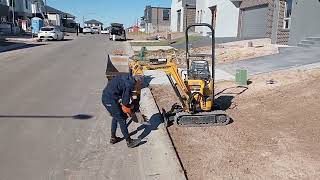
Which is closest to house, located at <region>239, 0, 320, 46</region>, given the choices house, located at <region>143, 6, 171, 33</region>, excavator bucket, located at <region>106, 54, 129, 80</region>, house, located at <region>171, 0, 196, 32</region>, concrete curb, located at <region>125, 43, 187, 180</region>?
excavator bucket, located at <region>106, 54, 129, 80</region>

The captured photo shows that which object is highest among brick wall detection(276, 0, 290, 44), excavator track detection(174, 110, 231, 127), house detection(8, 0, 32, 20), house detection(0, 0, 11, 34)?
house detection(8, 0, 32, 20)

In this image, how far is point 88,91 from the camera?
38.5 ft

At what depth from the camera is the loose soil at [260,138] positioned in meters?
5.50

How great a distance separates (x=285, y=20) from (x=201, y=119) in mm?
17091

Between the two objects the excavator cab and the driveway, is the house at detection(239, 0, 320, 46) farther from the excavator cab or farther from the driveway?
the excavator cab

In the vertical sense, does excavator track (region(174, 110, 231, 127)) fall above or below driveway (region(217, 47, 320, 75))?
below

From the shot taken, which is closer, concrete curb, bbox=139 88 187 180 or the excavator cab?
concrete curb, bbox=139 88 187 180

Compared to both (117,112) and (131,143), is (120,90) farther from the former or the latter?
(131,143)

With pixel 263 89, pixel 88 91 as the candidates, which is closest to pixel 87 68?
pixel 88 91

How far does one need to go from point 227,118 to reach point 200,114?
1.91 feet

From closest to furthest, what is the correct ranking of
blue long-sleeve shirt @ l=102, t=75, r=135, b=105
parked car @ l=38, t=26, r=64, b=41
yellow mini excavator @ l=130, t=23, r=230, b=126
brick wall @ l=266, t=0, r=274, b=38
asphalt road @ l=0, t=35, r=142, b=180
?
asphalt road @ l=0, t=35, r=142, b=180
blue long-sleeve shirt @ l=102, t=75, r=135, b=105
yellow mini excavator @ l=130, t=23, r=230, b=126
brick wall @ l=266, t=0, r=274, b=38
parked car @ l=38, t=26, r=64, b=41

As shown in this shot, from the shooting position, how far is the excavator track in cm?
766

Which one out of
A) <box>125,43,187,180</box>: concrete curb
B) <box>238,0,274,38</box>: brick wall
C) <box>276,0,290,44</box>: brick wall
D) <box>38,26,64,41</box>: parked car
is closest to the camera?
<box>125,43,187,180</box>: concrete curb

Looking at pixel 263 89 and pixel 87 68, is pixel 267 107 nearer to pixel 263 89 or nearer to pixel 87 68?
pixel 263 89
